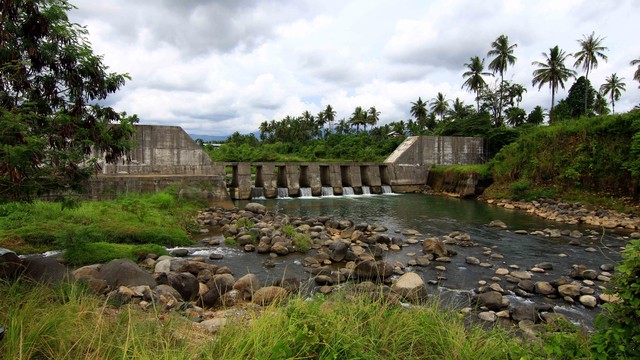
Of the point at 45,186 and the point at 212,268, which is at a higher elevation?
the point at 45,186

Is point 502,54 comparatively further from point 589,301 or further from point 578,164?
point 589,301

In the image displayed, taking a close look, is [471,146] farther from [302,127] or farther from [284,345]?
[302,127]

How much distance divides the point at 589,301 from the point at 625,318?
16.8 feet

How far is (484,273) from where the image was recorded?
8805 mm

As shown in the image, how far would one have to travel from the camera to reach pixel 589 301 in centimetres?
696

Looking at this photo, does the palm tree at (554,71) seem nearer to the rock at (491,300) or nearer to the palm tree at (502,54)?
the palm tree at (502,54)

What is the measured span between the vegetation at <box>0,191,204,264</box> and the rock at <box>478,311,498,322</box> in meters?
7.14

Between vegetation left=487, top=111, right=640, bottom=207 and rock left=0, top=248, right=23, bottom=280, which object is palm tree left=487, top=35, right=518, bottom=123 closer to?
vegetation left=487, top=111, right=640, bottom=207

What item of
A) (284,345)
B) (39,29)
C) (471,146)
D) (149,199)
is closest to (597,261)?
(284,345)

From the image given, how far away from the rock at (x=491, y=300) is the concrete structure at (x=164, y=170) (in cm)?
1418

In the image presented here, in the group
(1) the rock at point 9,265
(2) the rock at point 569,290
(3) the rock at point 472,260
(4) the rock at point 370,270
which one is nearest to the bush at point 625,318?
(2) the rock at point 569,290

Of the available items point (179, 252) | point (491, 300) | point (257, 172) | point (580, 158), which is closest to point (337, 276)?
point (491, 300)

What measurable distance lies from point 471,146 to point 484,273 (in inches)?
951

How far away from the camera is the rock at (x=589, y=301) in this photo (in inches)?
271
